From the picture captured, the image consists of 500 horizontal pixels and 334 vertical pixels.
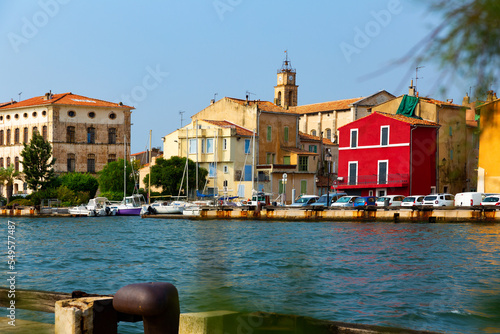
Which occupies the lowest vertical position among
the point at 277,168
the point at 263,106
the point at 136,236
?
the point at 136,236

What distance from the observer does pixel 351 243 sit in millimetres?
25297

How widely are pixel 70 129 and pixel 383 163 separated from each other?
38.4 metres

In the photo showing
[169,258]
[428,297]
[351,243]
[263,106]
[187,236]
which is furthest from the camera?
[263,106]

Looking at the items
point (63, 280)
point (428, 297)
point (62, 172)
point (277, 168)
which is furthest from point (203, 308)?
point (62, 172)

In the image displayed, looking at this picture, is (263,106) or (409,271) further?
(263,106)

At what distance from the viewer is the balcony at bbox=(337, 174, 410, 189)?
47.6 m

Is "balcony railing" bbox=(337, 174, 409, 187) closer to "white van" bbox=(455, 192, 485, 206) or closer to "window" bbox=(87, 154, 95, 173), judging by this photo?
"white van" bbox=(455, 192, 485, 206)

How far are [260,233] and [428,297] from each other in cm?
1953

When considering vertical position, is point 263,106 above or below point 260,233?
above

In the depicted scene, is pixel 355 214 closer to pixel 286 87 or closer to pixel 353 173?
pixel 353 173

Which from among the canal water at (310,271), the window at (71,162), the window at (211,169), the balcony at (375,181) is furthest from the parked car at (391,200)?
the window at (71,162)

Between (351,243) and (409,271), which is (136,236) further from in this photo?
(409,271)

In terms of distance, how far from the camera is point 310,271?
1728 centimetres

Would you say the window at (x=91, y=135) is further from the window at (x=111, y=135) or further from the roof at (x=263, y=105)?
the roof at (x=263, y=105)
